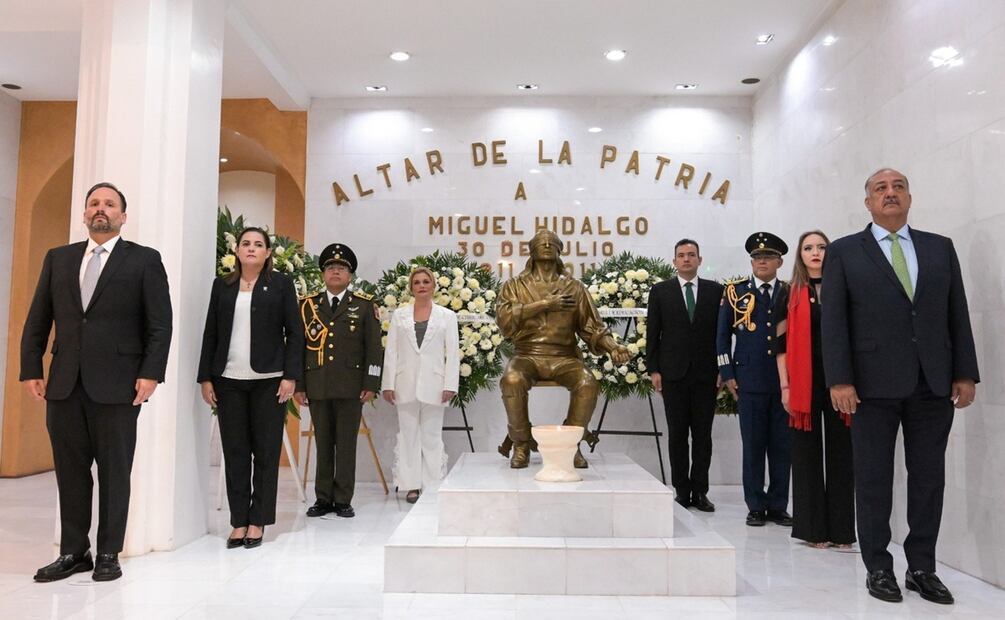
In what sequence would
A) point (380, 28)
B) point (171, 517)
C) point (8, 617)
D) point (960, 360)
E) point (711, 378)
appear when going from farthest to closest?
point (380, 28) → point (711, 378) → point (171, 517) → point (960, 360) → point (8, 617)

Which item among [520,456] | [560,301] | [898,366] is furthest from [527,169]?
[898,366]

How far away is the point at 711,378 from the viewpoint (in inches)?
223

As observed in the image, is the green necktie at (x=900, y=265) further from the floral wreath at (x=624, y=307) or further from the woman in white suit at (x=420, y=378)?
the woman in white suit at (x=420, y=378)

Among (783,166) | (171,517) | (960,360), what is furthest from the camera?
(783,166)

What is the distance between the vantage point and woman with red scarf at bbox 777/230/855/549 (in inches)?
173

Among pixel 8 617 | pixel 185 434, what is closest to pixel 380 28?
pixel 185 434

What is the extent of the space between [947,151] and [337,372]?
4.29m

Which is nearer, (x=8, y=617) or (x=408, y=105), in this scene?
(x=8, y=617)

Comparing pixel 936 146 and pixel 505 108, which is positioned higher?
pixel 505 108

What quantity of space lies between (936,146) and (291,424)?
22.6 feet

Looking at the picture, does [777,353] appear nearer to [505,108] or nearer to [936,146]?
[936,146]

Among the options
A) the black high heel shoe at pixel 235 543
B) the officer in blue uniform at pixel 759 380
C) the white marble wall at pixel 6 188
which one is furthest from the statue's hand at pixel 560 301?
the white marble wall at pixel 6 188

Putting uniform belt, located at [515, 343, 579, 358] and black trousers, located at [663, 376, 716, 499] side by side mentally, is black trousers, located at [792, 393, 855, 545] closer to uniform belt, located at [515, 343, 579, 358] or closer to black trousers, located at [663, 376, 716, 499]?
black trousers, located at [663, 376, 716, 499]

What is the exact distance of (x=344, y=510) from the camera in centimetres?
541
